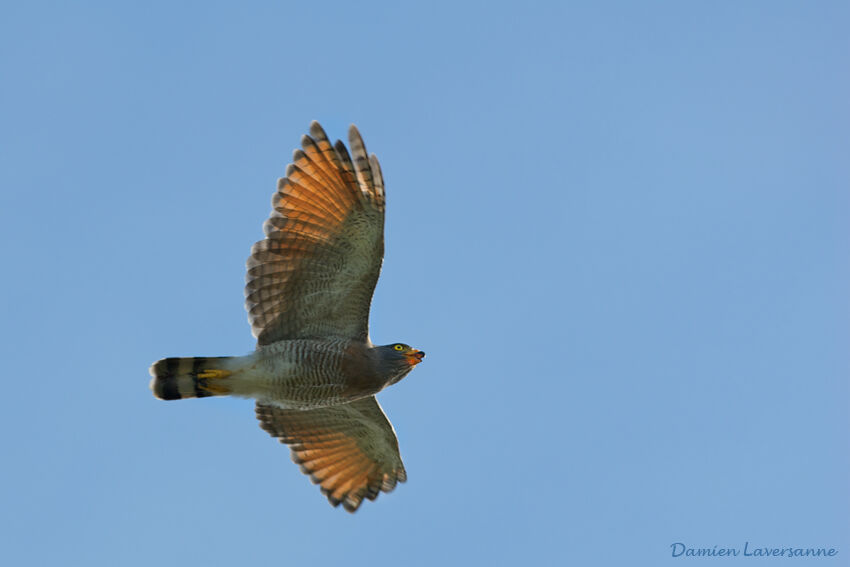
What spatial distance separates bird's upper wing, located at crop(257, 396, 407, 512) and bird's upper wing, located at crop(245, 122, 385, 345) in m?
1.59

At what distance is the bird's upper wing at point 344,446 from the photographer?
47.0 ft

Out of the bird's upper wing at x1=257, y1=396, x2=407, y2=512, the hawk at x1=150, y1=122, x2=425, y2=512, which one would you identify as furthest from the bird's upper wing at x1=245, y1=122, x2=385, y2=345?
the bird's upper wing at x1=257, y1=396, x2=407, y2=512

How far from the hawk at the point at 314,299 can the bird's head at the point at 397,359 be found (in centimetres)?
1

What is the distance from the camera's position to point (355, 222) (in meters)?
12.8

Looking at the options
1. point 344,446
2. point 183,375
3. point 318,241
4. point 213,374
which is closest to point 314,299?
point 318,241

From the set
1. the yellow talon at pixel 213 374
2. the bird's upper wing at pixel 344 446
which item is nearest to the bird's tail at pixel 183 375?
the yellow talon at pixel 213 374

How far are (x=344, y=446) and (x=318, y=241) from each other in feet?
10.5

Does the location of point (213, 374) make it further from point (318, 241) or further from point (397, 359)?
point (397, 359)

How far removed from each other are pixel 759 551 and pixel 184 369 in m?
8.28

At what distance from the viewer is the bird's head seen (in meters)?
13.2

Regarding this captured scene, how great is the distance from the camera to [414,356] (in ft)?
43.7

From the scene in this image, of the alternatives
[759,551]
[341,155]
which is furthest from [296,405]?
[759,551]

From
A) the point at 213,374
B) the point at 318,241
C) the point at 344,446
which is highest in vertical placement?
the point at 318,241

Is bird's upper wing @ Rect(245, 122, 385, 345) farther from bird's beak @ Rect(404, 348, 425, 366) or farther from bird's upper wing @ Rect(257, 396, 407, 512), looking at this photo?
bird's upper wing @ Rect(257, 396, 407, 512)
